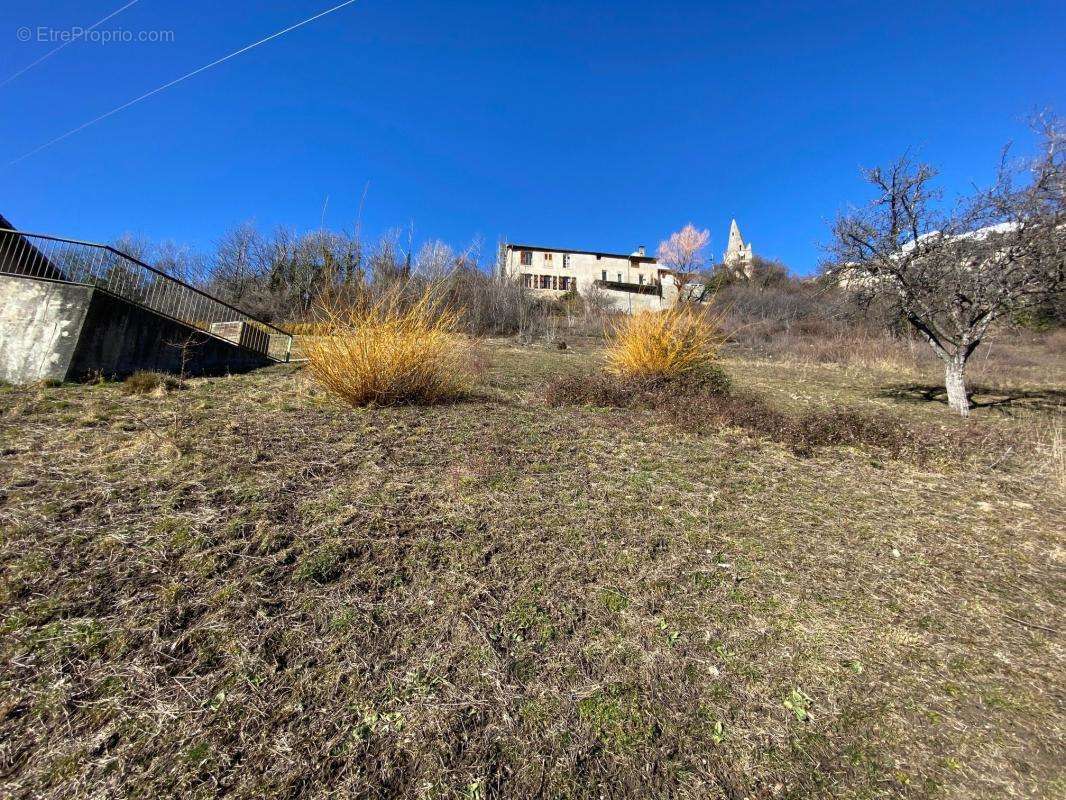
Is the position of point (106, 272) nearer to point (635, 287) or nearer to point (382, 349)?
point (382, 349)

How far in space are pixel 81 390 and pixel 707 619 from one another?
7894 millimetres

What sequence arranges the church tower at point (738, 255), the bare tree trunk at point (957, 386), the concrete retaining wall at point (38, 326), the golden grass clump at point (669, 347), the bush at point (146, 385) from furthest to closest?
the church tower at point (738, 255) < the bare tree trunk at point (957, 386) < the golden grass clump at point (669, 347) < the concrete retaining wall at point (38, 326) < the bush at point (146, 385)

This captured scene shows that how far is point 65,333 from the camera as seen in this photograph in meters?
6.12

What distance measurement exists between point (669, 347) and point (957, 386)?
20.1 ft

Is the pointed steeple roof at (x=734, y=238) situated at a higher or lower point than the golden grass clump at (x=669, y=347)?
higher

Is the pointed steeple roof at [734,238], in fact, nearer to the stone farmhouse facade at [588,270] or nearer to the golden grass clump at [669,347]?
the stone farmhouse facade at [588,270]

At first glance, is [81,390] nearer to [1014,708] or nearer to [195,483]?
[195,483]

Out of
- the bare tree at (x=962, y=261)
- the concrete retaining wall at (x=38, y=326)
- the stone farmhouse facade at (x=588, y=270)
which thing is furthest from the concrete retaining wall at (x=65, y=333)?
the stone farmhouse facade at (x=588, y=270)

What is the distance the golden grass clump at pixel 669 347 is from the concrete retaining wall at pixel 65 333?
7.32m

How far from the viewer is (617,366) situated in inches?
310

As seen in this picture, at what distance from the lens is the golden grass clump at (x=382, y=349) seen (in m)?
5.13

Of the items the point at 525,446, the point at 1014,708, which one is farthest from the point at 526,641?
the point at 525,446

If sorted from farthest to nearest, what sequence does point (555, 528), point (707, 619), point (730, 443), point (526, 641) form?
point (730, 443)
point (555, 528)
point (707, 619)
point (526, 641)

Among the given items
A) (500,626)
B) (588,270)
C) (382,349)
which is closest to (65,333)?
(382,349)
